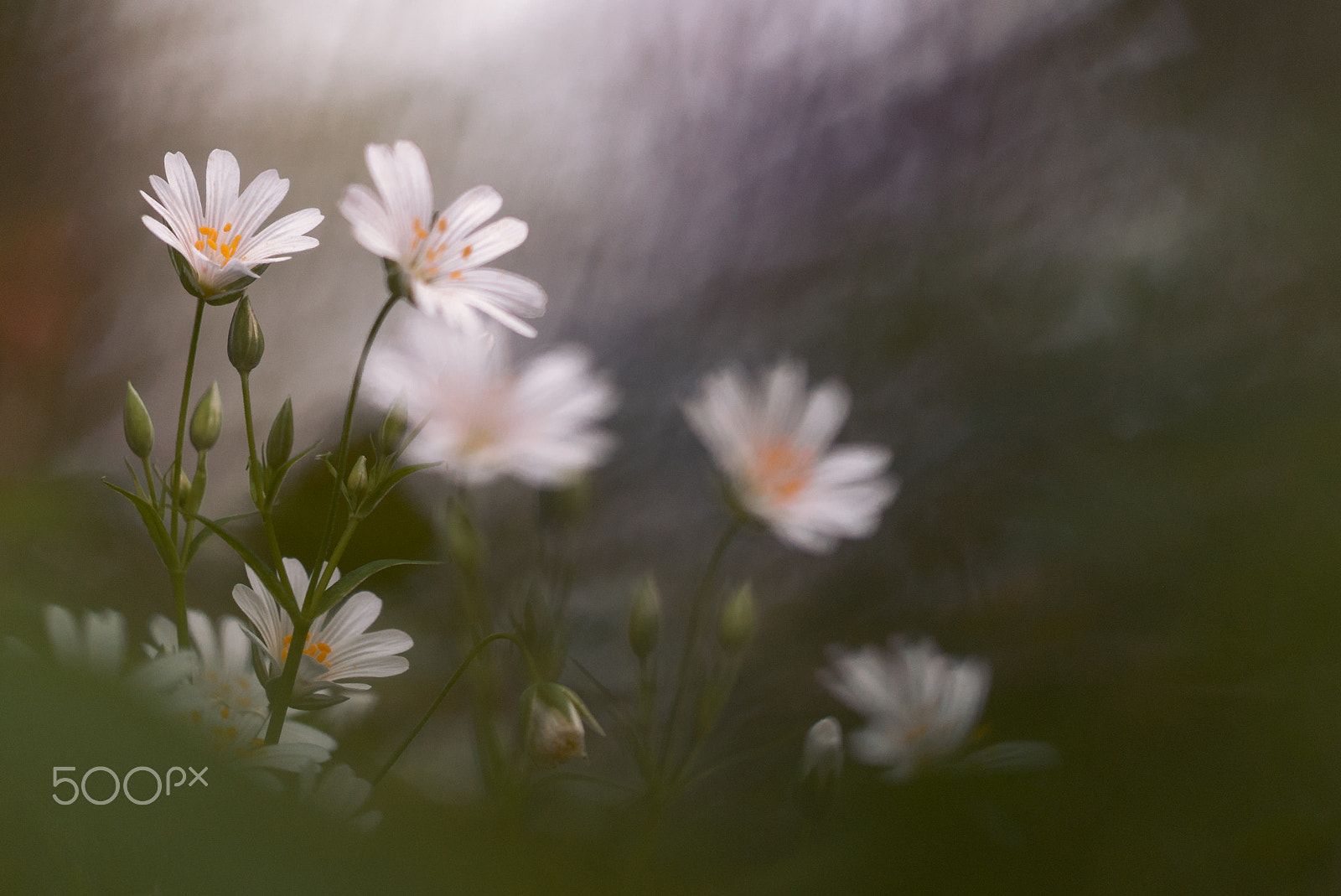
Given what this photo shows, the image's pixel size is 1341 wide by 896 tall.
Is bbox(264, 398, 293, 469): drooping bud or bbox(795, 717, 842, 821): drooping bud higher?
bbox(264, 398, 293, 469): drooping bud

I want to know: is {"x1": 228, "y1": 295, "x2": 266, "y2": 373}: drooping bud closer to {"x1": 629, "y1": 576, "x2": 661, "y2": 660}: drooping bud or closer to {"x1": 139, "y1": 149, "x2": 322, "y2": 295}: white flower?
{"x1": 139, "y1": 149, "x2": 322, "y2": 295}: white flower

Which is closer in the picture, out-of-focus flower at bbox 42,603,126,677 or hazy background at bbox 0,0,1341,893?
out-of-focus flower at bbox 42,603,126,677

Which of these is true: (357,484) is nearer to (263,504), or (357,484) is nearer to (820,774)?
(263,504)

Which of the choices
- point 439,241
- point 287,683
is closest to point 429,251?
point 439,241

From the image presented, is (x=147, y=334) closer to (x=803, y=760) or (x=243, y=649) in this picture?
(x=243, y=649)

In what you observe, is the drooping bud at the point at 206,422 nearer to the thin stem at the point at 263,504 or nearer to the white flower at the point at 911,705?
the thin stem at the point at 263,504

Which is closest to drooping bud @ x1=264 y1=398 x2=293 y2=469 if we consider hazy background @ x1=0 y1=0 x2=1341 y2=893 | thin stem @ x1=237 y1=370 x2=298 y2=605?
thin stem @ x1=237 y1=370 x2=298 y2=605
